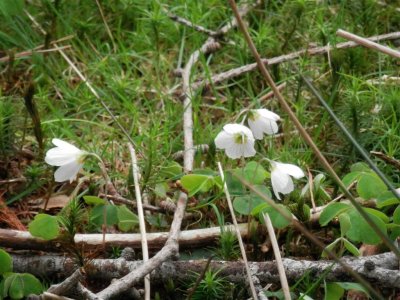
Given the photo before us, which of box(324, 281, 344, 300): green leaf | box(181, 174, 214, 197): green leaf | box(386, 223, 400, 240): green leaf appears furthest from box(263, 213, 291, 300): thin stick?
box(386, 223, 400, 240): green leaf

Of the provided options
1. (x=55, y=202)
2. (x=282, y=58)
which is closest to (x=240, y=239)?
(x=55, y=202)

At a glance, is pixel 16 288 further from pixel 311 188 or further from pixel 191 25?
pixel 191 25

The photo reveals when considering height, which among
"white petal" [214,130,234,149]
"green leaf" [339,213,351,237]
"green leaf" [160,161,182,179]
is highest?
"white petal" [214,130,234,149]

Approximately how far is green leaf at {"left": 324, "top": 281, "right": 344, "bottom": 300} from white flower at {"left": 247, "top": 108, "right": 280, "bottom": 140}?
63 centimetres

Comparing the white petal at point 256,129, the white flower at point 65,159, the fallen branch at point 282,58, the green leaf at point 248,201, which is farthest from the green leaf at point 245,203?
the fallen branch at point 282,58

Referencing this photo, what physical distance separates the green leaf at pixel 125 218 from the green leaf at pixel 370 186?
Result: 746 mm

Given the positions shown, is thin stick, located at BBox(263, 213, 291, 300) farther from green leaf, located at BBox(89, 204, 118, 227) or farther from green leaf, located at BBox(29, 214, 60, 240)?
green leaf, located at BBox(29, 214, 60, 240)

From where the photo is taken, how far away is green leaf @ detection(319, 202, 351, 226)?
241cm

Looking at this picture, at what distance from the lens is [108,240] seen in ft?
8.34

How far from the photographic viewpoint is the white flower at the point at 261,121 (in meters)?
2.70

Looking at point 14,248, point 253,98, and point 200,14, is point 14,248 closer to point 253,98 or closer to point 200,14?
point 253,98

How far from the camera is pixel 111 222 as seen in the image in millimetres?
2580

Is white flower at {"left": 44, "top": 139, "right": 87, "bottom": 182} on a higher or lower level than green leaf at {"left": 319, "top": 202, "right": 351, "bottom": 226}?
higher

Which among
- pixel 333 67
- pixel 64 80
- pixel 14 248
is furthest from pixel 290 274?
pixel 64 80
